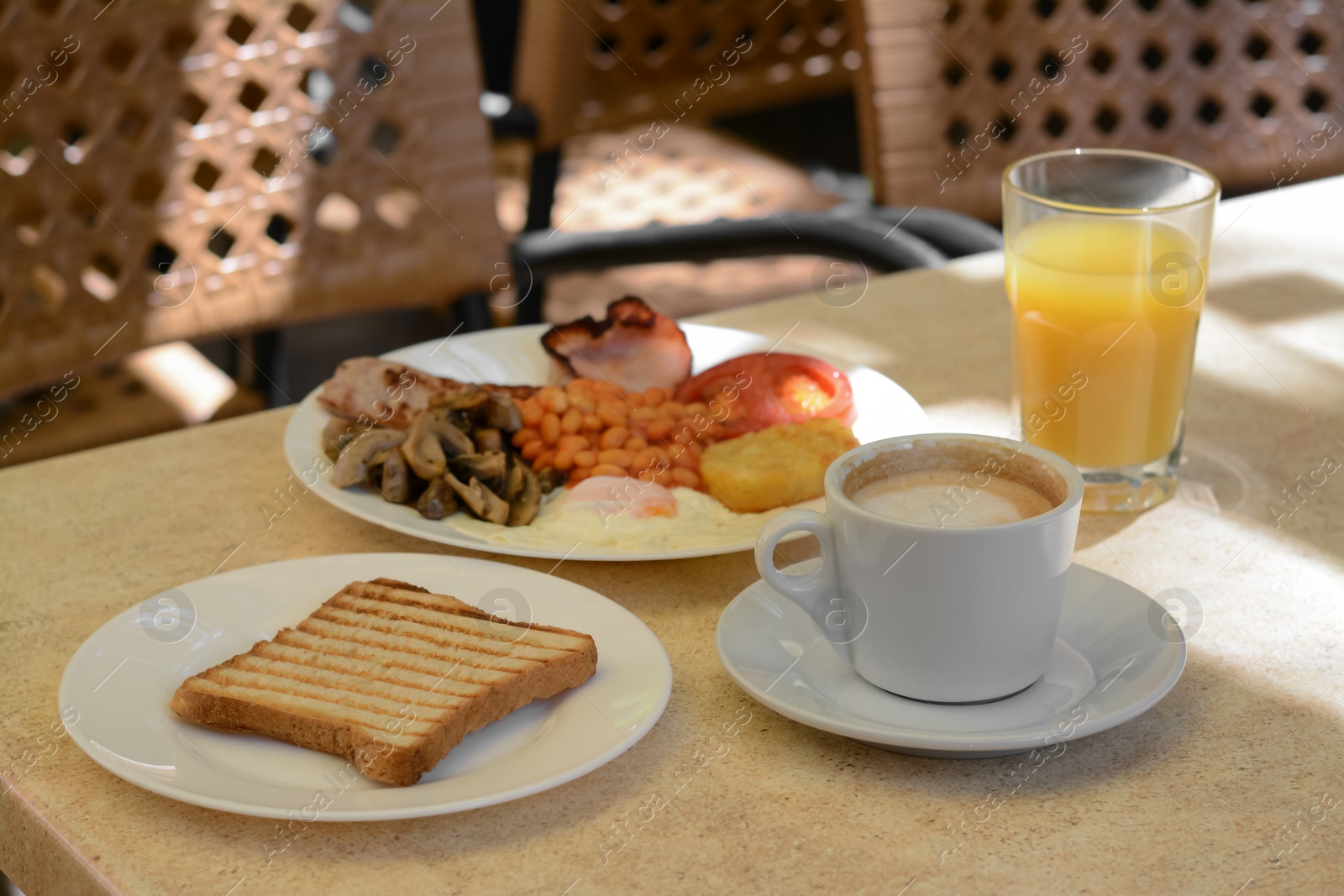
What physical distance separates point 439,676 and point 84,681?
0.61 ft

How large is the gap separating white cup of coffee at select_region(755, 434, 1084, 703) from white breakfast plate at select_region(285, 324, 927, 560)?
13 cm

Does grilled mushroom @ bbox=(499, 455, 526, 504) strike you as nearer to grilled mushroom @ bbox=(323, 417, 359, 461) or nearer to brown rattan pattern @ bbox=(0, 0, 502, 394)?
grilled mushroom @ bbox=(323, 417, 359, 461)

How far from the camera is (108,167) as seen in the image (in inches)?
57.7

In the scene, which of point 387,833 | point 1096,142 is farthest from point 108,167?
point 1096,142

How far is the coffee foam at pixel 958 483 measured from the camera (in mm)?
649

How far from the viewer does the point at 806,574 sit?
68 cm

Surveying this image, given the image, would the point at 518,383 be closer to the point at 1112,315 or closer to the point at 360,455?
the point at 360,455

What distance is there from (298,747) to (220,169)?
3.59ft

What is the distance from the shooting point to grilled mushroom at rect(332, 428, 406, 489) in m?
0.87

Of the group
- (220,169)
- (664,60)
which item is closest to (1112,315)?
(220,169)

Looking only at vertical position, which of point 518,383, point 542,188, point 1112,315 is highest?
point 1112,315

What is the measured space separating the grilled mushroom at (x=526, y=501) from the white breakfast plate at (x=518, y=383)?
0.02 m

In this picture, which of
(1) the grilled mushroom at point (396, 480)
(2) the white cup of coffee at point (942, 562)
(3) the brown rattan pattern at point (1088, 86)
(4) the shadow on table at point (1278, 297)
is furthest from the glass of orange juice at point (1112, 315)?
(3) the brown rattan pattern at point (1088, 86)

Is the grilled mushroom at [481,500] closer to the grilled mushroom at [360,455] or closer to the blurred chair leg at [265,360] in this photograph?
the grilled mushroom at [360,455]
